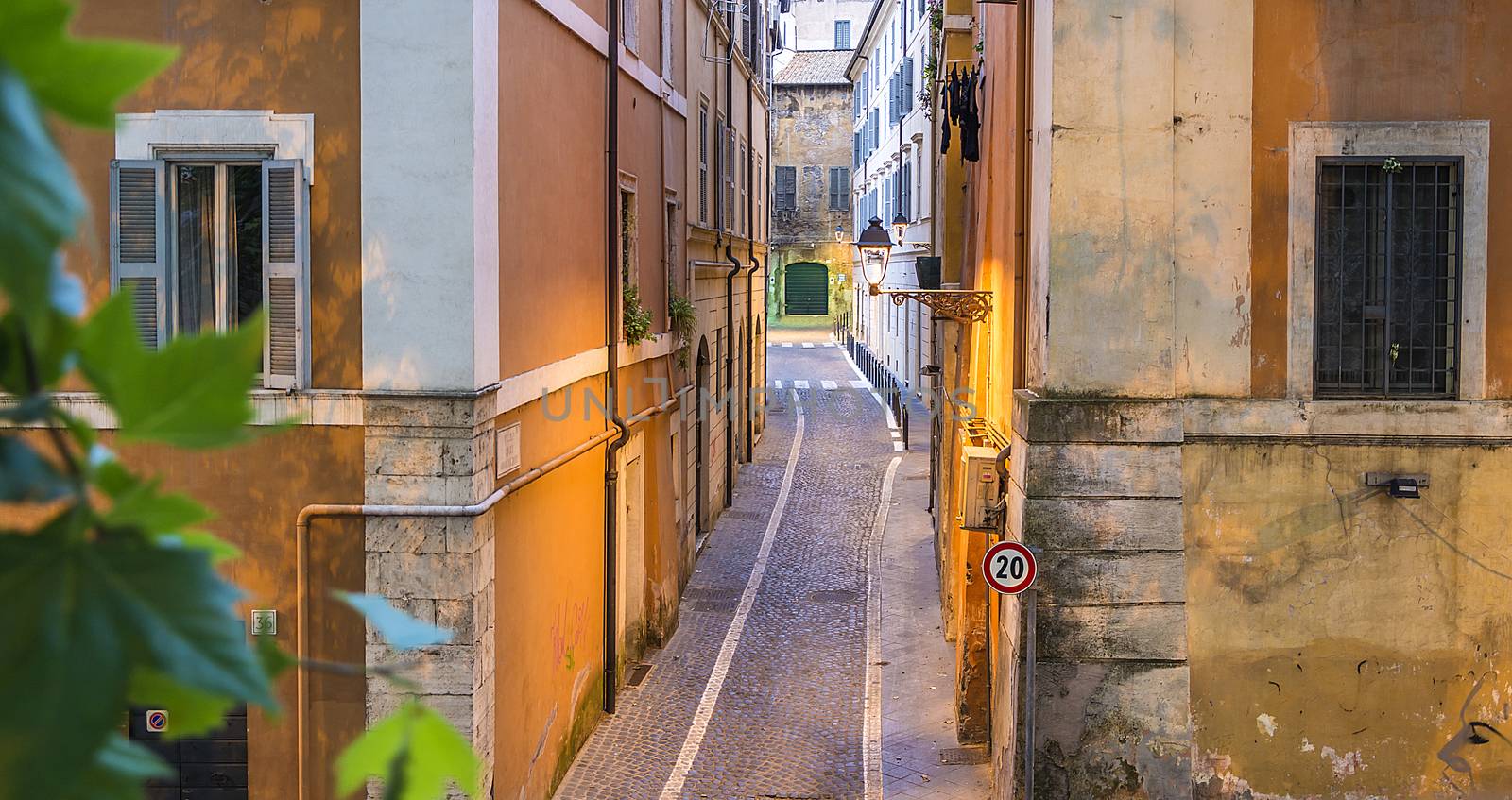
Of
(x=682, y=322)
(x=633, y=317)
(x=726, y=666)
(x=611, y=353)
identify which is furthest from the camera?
(x=682, y=322)

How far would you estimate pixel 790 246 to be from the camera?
64.0 meters

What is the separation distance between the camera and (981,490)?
1125cm

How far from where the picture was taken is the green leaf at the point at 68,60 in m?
0.76

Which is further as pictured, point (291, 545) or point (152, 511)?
point (291, 545)

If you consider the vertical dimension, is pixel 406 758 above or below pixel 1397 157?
below

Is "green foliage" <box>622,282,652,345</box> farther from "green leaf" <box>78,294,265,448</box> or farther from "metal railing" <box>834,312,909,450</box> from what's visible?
"green leaf" <box>78,294,265,448</box>

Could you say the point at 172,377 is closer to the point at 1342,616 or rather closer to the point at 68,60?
the point at 68,60

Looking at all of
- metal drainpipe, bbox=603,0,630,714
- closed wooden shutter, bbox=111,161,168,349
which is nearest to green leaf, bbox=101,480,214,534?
closed wooden shutter, bbox=111,161,168,349

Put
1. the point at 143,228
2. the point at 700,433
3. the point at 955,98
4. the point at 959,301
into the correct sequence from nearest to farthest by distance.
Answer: the point at 143,228, the point at 959,301, the point at 955,98, the point at 700,433

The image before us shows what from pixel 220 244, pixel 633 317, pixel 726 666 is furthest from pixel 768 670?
pixel 220 244

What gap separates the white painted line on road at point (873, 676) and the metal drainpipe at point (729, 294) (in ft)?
8.98

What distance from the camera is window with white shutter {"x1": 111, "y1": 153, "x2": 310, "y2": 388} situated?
9.36m

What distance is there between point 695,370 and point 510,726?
485 inches

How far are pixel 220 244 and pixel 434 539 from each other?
95.8 inches
